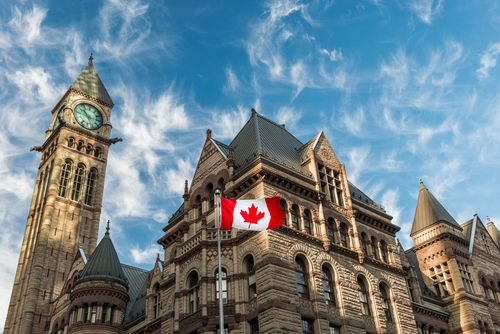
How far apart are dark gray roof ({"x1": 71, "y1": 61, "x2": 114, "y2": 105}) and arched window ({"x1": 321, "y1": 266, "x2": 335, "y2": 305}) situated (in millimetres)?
63790

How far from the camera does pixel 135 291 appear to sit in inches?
2203

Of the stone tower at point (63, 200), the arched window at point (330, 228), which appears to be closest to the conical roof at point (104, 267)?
the stone tower at point (63, 200)

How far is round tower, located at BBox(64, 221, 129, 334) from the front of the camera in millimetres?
46312

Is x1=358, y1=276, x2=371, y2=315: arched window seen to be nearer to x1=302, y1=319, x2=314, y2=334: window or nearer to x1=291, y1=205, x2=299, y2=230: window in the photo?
x1=302, y1=319, x2=314, y2=334: window

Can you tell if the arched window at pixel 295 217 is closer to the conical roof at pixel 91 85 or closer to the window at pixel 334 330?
the window at pixel 334 330

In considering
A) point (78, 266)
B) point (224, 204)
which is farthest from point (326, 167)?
point (78, 266)

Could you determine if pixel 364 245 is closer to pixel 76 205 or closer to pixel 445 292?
pixel 445 292

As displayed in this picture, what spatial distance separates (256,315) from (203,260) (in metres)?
5.56

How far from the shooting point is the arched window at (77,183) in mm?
77062

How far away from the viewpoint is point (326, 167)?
141ft

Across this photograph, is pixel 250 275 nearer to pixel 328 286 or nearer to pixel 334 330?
pixel 328 286

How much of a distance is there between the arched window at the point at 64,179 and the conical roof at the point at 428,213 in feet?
164

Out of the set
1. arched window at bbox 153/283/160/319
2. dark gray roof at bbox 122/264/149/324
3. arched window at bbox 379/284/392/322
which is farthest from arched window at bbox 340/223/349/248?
dark gray roof at bbox 122/264/149/324

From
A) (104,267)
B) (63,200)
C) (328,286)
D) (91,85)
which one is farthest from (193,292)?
(91,85)
